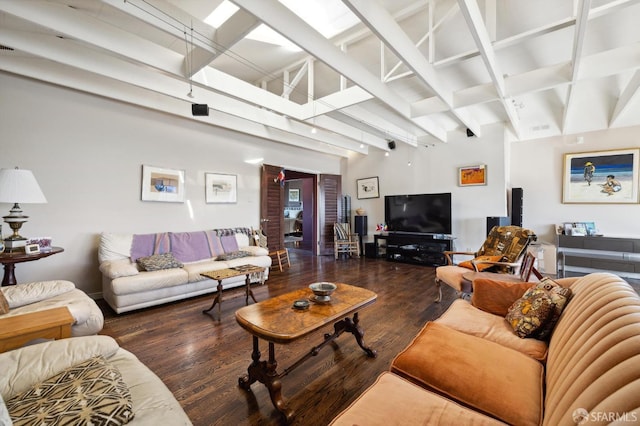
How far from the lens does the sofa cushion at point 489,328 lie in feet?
5.12

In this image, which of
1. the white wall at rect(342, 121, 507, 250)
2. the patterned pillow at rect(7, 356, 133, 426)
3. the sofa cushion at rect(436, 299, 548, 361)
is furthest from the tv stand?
the patterned pillow at rect(7, 356, 133, 426)

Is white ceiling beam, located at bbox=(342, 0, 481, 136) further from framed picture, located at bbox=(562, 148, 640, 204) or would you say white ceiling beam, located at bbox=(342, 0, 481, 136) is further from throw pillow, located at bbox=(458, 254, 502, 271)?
framed picture, located at bbox=(562, 148, 640, 204)

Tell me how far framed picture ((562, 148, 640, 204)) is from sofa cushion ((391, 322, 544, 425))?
5.21 metres

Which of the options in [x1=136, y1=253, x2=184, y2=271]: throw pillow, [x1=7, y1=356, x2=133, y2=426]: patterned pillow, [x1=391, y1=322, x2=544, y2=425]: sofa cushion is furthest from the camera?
[x1=136, y1=253, x2=184, y2=271]: throw pillow

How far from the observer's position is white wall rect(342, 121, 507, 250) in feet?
17.3

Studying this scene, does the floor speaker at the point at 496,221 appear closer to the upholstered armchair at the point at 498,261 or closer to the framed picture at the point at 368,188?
the upholstered armchair at the point at 498,261

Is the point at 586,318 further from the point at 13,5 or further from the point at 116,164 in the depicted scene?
the point at 116,164

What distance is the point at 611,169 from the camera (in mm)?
4691

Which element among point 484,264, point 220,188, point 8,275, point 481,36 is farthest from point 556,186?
point 8,275

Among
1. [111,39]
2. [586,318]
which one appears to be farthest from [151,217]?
[586,318]

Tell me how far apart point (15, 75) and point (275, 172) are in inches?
150

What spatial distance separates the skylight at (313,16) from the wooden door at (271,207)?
8.98 feet

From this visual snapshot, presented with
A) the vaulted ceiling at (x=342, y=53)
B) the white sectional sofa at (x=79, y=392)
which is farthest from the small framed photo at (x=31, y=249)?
the white sectional sofa at (x=79, y=392)

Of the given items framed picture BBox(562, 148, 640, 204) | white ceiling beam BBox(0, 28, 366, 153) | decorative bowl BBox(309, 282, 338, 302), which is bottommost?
decorative bowl BBox(309, 282, 338, 302)
